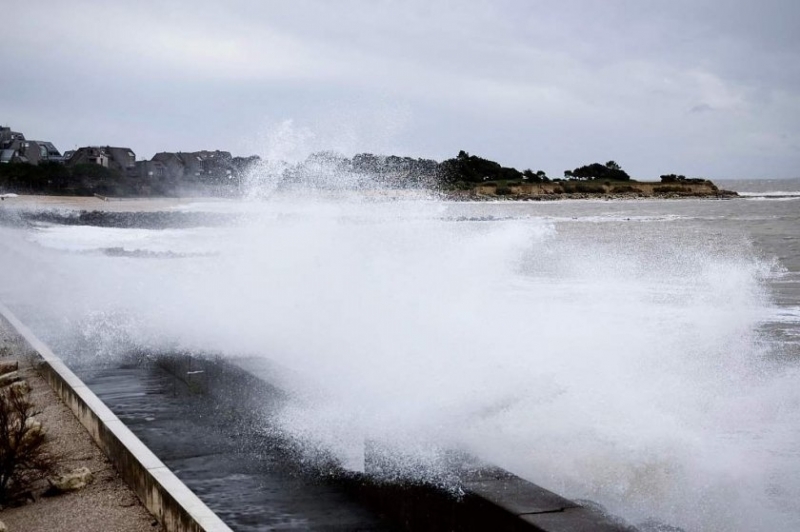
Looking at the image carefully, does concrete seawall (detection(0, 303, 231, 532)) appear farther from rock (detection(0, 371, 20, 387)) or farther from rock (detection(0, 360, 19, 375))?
rock (detection(0, 360, 19, 375))

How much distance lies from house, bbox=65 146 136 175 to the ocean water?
97676mm

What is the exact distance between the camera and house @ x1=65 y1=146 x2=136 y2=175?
124 metres

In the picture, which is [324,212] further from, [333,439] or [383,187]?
[333,439]

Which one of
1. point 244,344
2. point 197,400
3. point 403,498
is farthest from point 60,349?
point 403,498

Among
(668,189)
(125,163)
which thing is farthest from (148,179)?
(668,189)

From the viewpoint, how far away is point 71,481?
7.07m

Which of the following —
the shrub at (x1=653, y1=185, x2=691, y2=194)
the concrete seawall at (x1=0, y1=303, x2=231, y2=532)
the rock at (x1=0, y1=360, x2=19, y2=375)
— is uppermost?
the concrete seawall at (x1=0, y1=303, x2=231, y2=532)

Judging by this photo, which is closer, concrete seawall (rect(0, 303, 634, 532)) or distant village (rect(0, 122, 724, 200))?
concrete seawall (rect(0, 303, 634, 532))

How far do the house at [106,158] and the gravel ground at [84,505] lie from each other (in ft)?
393

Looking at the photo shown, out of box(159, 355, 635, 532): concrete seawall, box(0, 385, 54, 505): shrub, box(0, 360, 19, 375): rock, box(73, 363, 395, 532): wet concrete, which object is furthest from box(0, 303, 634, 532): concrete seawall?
box(0, 360, 19, 375): rock

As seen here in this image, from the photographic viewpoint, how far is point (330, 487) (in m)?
7.15

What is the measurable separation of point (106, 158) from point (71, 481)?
411ft

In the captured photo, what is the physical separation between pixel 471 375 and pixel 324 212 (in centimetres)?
1217

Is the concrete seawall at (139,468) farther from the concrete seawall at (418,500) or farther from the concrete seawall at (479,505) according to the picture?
the concrete seawall at (479,505)
